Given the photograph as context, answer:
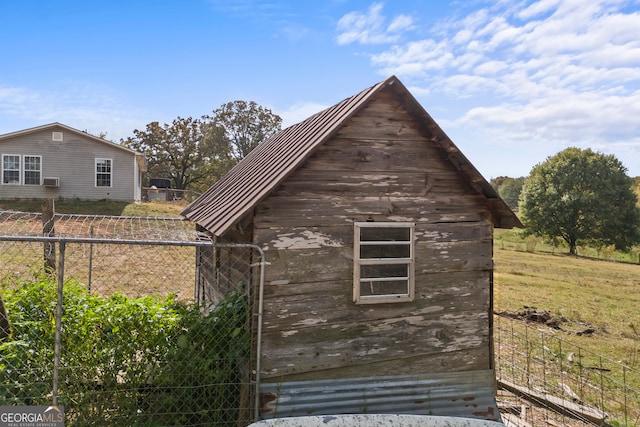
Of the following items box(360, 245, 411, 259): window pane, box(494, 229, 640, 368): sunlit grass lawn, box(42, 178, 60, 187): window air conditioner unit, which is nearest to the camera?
box(360, 245, 411, 259): window pane

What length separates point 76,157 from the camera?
2562 cm

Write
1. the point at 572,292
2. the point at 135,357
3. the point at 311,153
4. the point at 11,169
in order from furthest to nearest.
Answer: the point at 11,169 → the point at 572,292 → the point at 311,153 → the point at 135,357

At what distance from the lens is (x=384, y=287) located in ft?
22.1

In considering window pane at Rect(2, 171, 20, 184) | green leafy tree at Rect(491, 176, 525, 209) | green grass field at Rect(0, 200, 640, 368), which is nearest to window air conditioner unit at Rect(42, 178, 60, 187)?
green grass field at Rect(0, 200, 640, 368)

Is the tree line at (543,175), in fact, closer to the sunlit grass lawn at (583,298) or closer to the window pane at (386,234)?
the sunlit grass lawn at (583,298)

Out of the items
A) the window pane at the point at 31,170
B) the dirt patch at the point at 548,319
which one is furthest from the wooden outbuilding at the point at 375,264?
the window pane at the point at 31,170

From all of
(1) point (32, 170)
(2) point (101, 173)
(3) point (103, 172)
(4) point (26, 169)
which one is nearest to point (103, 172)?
Answer: (3) point (103, 172)

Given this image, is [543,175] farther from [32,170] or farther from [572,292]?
[32,170]

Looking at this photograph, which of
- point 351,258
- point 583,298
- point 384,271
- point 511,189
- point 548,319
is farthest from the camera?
point 511,189

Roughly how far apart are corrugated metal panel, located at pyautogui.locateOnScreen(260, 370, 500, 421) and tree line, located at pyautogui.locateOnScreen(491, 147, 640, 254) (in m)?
37.7

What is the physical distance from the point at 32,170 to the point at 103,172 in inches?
142

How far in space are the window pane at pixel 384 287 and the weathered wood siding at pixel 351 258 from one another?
0.90 feet
